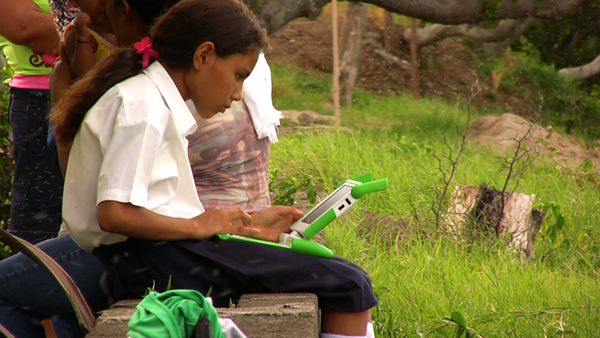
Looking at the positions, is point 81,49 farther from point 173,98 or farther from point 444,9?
point 444,9

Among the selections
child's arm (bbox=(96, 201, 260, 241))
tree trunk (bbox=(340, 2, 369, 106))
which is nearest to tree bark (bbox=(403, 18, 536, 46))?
tree trunk (bbox=(340, 2, 369, 106))

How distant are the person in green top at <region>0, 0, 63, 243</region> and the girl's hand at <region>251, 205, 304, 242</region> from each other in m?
1.23

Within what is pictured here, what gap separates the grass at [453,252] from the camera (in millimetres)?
3449

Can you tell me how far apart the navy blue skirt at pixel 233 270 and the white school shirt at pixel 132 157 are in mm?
84

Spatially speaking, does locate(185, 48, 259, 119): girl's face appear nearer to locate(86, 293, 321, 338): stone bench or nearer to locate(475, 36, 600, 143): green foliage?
locate(86, 293, 321, 338): stone bench

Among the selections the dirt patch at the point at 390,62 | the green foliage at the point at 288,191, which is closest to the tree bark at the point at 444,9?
the green foliage at the point at 288,191

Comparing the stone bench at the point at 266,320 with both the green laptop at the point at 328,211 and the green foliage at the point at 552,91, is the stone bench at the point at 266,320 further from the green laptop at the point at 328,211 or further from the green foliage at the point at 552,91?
the green foliage at the point at 552,91

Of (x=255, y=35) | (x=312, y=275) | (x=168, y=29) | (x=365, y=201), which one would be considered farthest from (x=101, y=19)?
(x=365, y=201)

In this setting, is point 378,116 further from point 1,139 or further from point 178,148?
point 178,148

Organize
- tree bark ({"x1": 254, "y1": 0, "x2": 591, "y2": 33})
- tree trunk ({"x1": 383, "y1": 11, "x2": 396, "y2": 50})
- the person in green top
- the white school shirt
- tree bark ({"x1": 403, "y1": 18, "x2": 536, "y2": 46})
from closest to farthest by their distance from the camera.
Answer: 1. the white school shirt
2. the person in green top
3. tree bark ({"x1": 254, "y1": 0, "x2": 591, "y2": 33})
4. tree bark ({"x1": 403, "y1": 18, "x2": 536, "y2": 46})
5. tree trunk ({"x1": 383, "y1": 11, "x2": 396, "y2": 50})

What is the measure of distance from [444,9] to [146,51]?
7.04 m

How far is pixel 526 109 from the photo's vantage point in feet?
44.9

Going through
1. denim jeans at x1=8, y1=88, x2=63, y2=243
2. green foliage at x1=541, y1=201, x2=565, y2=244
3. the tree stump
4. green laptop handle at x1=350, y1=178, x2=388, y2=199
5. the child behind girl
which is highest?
the child behind girl

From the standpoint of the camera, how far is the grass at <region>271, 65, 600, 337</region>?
3.45 meters
